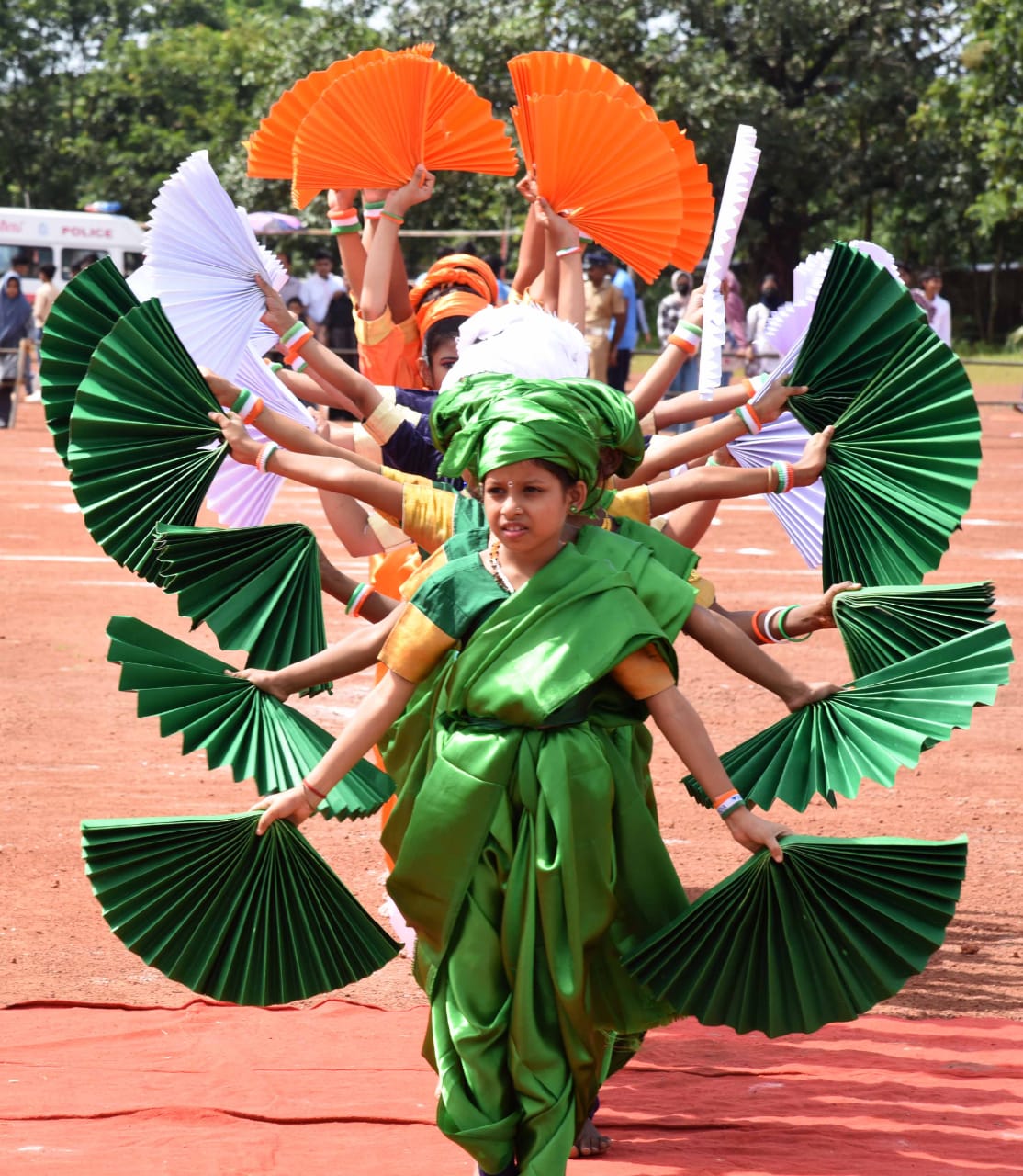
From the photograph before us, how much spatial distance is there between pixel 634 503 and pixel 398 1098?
1595 mm

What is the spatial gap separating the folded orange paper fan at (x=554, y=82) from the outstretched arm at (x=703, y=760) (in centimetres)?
184

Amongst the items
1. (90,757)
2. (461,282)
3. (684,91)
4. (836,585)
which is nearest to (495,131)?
(461,282)

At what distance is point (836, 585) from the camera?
156 inches

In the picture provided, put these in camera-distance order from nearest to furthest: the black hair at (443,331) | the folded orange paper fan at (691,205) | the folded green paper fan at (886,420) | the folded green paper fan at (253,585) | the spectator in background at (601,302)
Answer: the folded green paper fan at (253,585) → the folded green paper fan at (886,420) → the black hair at (443,331) → the folded orange paper fan at (691,205) → the spectator in background at (601,302)

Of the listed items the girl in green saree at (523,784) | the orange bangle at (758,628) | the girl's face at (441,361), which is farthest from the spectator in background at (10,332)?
the girl in green saree at (523,784)

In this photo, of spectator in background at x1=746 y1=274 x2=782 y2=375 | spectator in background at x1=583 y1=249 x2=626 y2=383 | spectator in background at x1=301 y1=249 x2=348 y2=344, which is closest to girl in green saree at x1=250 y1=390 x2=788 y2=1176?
spectator in background at x1=583 y1=249 x2=626 y2=383

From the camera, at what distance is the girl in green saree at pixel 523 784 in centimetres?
332

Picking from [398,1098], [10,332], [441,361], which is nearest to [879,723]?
[398,1098]

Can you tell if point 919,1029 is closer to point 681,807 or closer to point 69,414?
point 681,807

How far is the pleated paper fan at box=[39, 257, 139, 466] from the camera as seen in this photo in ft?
13.4

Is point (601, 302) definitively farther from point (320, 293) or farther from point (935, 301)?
point (320, 293)

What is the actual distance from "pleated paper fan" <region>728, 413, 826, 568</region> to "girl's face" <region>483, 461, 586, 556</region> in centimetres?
145

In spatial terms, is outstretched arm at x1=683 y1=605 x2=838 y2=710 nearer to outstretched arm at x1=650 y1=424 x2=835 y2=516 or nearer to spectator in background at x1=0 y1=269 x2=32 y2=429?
outstretched arm at x1=650 y1=424 x2=835 y2=516

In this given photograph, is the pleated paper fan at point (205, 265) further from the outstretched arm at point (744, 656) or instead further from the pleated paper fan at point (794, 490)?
the outstretched arm at point (744, 656)
